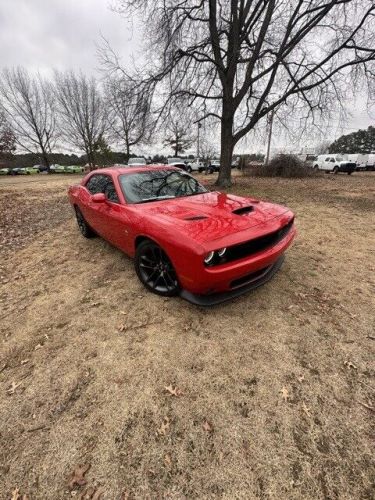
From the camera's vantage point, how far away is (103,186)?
4141 millimetres

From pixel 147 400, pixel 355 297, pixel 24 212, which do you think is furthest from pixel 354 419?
pixel 24 212

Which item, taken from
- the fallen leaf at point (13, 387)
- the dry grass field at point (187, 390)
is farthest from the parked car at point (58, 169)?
the fallen leaf at point (13, 387)

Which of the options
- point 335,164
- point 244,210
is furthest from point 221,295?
point 335,164

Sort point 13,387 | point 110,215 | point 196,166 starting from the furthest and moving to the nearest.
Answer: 1. point 196,166
2. point 110,215
3. point 13,387

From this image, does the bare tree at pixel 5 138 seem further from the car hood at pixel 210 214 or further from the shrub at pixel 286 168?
the car hood at pixel 210 214

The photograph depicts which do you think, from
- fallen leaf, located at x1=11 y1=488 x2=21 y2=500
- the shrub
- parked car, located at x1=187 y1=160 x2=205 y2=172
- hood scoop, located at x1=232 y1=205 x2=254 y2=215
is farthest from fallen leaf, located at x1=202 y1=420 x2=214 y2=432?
parked car, located at x1=187 y1=160 x2=205 y2=172

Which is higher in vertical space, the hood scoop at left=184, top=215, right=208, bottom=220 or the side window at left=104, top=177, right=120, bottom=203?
the side window at left=104, top=177, right=120, bottom=203

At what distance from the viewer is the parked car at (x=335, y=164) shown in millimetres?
22750

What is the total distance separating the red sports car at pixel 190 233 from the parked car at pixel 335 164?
79.4 feet

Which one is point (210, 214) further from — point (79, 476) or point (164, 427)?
point (79, 476)

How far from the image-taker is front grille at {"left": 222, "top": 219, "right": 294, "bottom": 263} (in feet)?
7.80

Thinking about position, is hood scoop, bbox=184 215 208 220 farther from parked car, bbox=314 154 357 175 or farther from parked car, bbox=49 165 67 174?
parked car, bbox=49 165 67 174

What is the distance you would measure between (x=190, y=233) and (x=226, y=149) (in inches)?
400

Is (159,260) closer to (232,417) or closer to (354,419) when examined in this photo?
(232,417)
